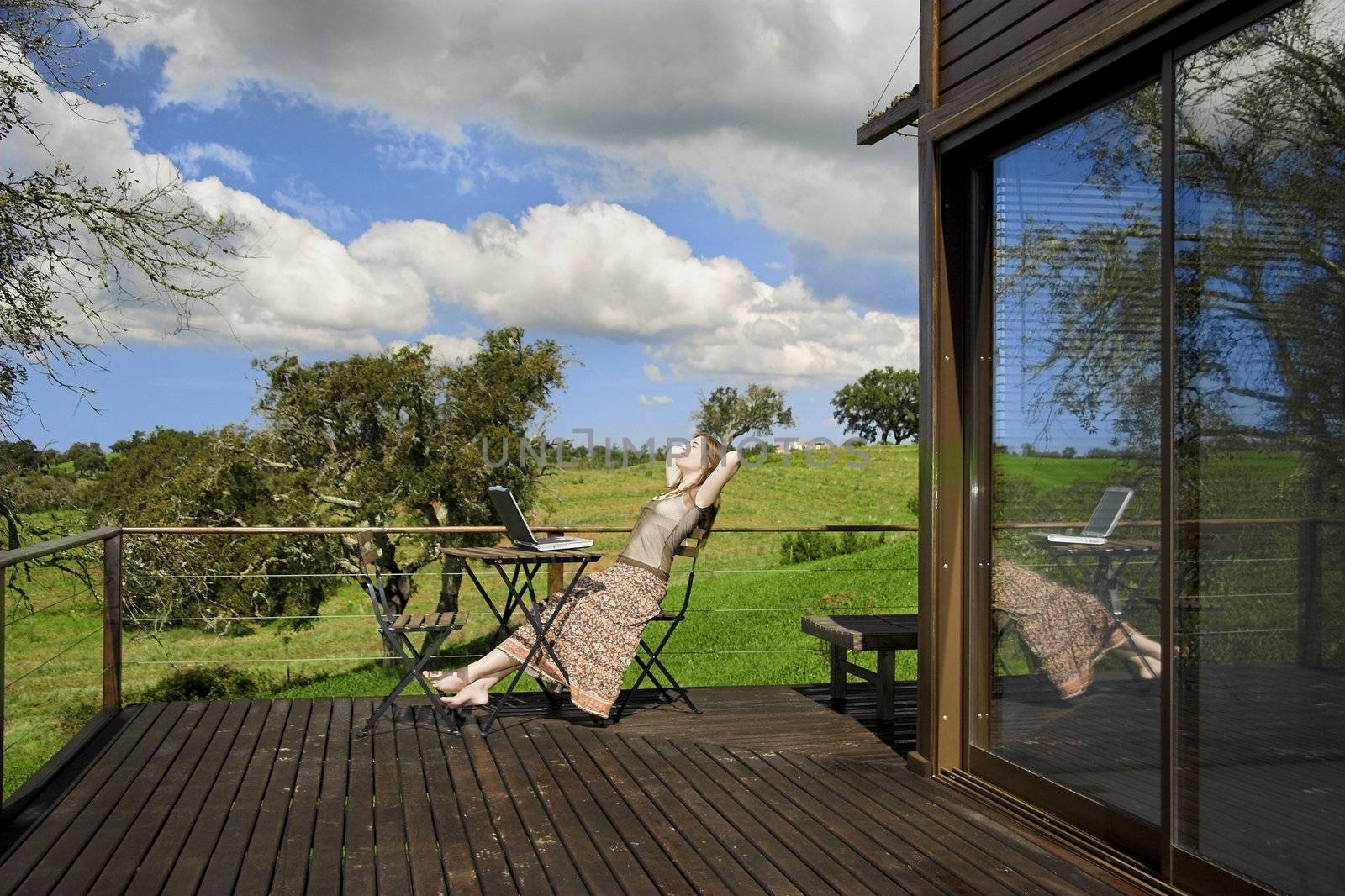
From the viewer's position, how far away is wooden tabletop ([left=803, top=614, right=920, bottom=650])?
4.43 m

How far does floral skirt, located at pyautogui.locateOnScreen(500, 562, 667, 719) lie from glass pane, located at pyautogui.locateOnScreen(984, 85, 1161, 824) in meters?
1.58

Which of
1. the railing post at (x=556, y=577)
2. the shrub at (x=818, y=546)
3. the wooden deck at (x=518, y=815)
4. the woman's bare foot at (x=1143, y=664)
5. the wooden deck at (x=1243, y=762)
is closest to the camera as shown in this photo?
the wooden deck at (x=1243, y=762)

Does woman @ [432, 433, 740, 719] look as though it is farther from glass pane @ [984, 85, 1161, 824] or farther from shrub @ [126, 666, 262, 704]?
shrub @ [126, 666, 262, 704]

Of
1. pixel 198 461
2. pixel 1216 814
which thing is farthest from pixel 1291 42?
pixel 198 461

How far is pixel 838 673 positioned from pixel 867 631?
2.03ft

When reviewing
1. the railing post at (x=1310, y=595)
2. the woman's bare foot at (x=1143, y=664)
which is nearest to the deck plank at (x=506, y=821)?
the woman's bare foot at (x=1143, y=664)

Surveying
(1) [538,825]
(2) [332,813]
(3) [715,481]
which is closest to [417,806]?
(2) [332,813]

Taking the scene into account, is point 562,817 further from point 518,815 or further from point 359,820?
point 359,820

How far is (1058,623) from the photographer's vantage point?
10.7 ft

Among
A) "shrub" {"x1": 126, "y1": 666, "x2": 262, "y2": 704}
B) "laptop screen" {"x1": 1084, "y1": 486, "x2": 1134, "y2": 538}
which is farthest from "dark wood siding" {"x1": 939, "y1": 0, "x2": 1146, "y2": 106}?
"shrub" {"x1": 126, "y1": 666, "x2": 262, "y2": 704}

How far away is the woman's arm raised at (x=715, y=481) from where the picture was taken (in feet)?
15.5

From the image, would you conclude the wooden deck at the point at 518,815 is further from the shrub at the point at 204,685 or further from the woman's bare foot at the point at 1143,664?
the shrub at the point at 204,685

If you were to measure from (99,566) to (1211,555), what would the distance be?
805cm

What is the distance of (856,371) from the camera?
17953mm
